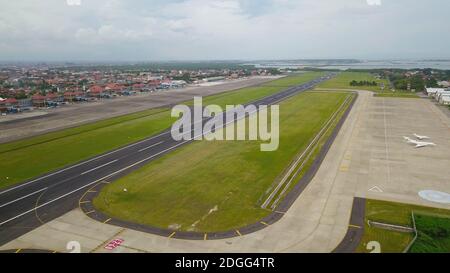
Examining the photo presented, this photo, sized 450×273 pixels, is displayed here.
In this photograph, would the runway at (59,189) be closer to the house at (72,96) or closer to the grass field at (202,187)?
the grass field at (202,187)

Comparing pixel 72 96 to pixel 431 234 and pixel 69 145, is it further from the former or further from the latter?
pixel 431 234

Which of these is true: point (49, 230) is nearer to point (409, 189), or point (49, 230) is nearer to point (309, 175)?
point (309, 175)

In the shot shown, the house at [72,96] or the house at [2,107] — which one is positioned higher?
the house at [72,96]

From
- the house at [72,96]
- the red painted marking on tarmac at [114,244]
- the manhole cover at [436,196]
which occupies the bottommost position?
the red painted marking on tarmac at [114,244]

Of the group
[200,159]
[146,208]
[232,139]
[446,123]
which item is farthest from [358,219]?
[446,123]

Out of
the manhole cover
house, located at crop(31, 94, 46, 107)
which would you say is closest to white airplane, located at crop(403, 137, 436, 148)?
the manhole cover

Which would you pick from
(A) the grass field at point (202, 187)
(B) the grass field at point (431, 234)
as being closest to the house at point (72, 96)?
(A) the grass field at point (202, 187)
